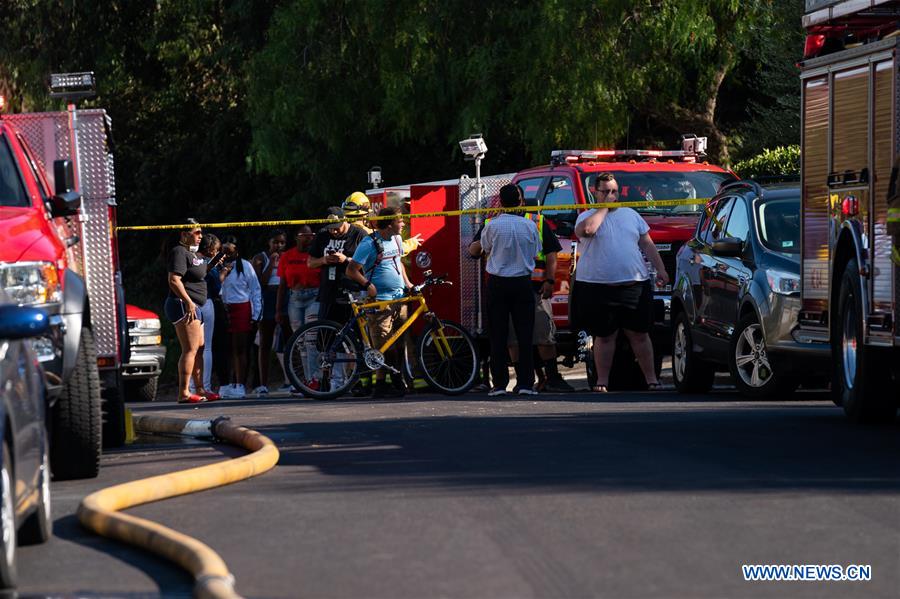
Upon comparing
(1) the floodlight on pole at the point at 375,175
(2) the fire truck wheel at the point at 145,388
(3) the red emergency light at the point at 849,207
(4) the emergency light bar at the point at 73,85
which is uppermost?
(4) the emergency light bar at the point at 73,85

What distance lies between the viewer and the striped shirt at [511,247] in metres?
17.1

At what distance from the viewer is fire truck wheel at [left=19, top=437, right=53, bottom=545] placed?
755cm

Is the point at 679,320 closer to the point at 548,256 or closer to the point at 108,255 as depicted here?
the point at 548,256

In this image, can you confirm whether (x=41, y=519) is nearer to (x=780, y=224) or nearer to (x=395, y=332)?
(x=780, y=224)

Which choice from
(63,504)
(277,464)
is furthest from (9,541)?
(277,464)

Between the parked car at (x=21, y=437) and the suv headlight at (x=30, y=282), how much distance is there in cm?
190

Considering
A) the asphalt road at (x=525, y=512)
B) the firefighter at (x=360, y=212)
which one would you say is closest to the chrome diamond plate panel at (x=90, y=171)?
the asphalt road at (x=525, y=512)

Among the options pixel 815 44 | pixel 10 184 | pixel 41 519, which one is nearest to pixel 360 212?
pixel 815 44

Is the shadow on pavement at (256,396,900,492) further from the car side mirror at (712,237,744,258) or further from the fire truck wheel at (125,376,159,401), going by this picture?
the fire truck wheel at (125,376,159,401)

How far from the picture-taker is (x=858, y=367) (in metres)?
12.6

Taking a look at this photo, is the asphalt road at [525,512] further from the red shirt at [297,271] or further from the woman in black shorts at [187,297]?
the red shirt at [297,271]

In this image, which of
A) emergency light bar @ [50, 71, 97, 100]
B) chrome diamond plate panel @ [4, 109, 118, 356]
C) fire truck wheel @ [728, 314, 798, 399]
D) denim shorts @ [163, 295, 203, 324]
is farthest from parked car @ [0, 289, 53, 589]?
denim shorts @ [163, 295, 203, 324]

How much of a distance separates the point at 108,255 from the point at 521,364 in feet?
17.9

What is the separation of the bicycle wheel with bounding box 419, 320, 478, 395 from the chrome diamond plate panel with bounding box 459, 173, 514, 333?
2.20 metres
